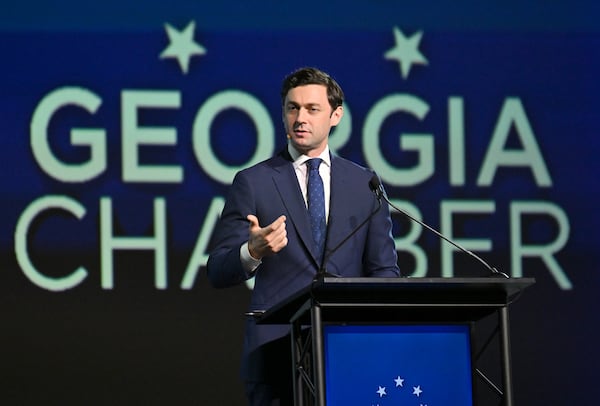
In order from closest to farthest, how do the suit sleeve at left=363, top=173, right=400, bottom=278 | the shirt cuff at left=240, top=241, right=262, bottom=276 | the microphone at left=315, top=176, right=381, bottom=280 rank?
the microphone at left=315, top=176, right=381, bottom=280 < the shirt cuff at left=240, top=241, right=262, bottom=276 < the suit sleeve at left=363, top=173, right=400, bottom=278

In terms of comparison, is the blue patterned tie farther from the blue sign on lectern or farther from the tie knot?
the blue sign on lectern

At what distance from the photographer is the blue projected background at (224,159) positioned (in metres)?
4.67

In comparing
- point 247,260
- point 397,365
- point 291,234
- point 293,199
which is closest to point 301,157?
point 293,199

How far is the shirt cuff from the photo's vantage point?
2.96 m

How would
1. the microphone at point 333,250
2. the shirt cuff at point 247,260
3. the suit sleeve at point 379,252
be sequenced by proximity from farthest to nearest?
the suit sleeve at point 379,252
the shirt cuff at point 247,260
the microphone at point 333,250

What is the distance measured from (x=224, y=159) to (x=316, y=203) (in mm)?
1692

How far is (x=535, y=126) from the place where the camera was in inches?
199

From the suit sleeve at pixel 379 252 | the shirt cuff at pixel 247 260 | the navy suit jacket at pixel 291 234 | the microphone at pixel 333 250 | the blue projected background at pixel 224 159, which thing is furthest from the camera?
the blue projected background at pixel 224 159

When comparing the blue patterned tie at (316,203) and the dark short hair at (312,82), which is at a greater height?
the dark short hair at (312,82)

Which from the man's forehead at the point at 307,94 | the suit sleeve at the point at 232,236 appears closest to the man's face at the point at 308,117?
the man's forehead at the point at 307,94

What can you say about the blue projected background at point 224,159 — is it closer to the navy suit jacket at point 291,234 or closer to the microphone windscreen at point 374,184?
the navy suit jacket at point 291,234

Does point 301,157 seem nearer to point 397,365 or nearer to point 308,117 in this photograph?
point 308,117

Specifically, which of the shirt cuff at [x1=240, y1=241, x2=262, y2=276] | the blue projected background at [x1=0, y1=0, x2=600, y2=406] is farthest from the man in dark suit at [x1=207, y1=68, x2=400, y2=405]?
the blue projected background at [x1=0, y1=0, x2=600, y2=406]

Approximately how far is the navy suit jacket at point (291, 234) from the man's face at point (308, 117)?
0.08 metres
